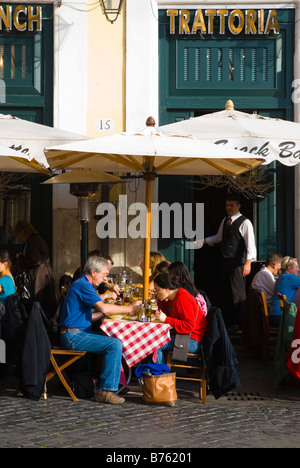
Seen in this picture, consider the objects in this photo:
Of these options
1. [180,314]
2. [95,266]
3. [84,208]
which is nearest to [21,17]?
[84,208]

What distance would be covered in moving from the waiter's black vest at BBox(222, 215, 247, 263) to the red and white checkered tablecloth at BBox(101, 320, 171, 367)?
3542 mm

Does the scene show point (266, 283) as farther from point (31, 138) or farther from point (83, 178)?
point (31, 138)

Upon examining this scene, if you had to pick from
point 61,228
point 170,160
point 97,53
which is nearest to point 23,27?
point 97,53

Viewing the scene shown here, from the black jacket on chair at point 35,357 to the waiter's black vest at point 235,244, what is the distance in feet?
13.5

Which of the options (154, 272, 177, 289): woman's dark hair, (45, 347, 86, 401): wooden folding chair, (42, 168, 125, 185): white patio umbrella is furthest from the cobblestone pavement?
(42, 168, 125, 185): white patio umbrella

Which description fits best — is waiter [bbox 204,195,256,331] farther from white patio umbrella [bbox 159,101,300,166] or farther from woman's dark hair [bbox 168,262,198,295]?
woman's dark hair [bbox 168,262,198,295]

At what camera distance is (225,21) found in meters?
12.0

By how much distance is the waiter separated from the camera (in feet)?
36.6

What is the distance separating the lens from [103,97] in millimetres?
11836

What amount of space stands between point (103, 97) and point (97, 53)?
658 millimetres

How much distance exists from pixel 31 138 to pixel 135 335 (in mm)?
2987

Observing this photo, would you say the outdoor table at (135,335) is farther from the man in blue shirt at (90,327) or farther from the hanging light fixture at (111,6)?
the hanging light fixture at (111,6)

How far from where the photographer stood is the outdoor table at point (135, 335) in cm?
793

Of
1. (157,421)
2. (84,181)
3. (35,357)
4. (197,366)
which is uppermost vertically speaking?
(84,181)
